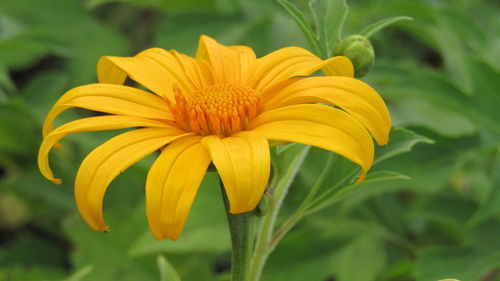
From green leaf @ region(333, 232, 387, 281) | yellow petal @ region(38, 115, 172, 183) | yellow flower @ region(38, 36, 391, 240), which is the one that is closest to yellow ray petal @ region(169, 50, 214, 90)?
yellow flower @ region(38, 36, 391, 240)

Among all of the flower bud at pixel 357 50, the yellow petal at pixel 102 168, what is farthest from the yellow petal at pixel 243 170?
the flower bud at pixel 357 50

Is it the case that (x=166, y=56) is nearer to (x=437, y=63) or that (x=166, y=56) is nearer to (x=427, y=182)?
(x=427, y=182)

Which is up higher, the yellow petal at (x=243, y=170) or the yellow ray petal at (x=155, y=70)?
the yellow petal at (x=243, y=170)

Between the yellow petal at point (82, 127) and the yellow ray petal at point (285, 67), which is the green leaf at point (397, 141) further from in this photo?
the yellow petal at point (82, 127)

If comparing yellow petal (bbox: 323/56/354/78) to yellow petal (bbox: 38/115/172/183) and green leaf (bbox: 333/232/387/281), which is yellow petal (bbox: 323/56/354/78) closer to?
yellow petal (bbox: 38/115/172/183)

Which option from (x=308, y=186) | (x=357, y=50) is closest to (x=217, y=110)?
(x=357, y=50)

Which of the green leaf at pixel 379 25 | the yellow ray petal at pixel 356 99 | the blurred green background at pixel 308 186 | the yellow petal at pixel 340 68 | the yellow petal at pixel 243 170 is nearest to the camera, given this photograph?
the yellow petal at pixel 243 170
